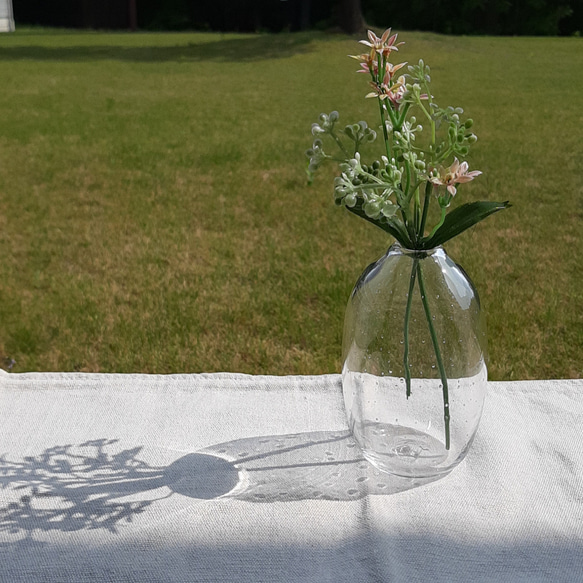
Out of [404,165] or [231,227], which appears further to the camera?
[231,227]

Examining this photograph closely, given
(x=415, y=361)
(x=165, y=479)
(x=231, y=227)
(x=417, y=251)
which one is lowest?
(x=231, y=227)

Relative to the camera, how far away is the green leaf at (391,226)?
2.53ft

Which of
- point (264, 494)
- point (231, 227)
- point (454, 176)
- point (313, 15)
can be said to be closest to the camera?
point (454, 176)

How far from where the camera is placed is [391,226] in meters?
0.79

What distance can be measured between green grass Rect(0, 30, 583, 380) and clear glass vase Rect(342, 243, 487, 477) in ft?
2.61

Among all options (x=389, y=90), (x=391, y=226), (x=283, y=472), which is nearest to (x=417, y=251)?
(x=391, y=226)

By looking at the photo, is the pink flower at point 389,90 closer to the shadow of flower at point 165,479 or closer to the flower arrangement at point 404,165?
→ the flower arrangement at point 404,165

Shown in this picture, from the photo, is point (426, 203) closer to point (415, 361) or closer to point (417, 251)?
point (417, 251)

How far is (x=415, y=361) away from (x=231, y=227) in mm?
1907

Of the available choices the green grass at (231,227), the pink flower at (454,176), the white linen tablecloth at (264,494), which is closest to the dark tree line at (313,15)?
the green grass at (231,227)

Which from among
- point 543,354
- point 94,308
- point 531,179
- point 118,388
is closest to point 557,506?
point 118,388

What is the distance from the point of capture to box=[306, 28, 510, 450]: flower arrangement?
72cm

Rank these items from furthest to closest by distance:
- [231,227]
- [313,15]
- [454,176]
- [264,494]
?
1. [313,15]
2. [231,227]
3. [264,494]
4. [454,176]

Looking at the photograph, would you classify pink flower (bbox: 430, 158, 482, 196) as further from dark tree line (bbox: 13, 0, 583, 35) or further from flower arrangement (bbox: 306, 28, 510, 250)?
dark tree line (bbox: 13, 0, 583, 35)
